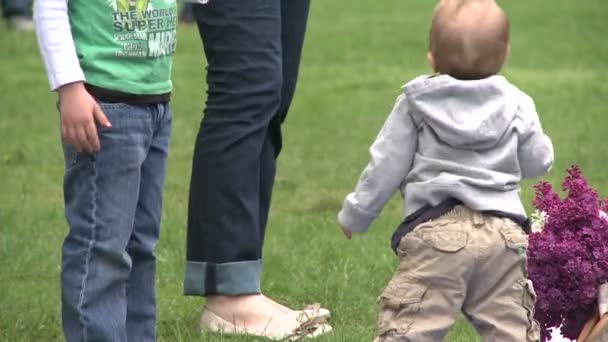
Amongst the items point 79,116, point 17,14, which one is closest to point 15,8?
point 17,14

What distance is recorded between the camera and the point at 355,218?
153 inches

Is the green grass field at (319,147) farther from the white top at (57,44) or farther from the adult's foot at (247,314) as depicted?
the white top at (57,44)

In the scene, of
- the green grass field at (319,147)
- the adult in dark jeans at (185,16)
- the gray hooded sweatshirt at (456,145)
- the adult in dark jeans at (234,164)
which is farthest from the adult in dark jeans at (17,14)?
the gray hooded sweatshirt at (456,145)

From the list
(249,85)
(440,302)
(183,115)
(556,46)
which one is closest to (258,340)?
Result: (249,85)

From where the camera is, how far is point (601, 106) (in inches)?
408

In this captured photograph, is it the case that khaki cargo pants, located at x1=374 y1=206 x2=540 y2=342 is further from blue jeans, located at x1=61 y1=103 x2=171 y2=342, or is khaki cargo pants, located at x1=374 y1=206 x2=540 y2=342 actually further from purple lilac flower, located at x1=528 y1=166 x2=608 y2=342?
blue jeans, located at x1=61 y1=103 x2=171 y2=342

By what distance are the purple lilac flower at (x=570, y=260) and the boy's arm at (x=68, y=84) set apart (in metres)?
1.31

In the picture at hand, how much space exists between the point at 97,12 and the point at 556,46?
10415 mm

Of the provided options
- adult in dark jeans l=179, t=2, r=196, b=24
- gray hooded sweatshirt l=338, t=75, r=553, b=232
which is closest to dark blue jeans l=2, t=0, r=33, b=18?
adult in dark jeans l=179, t=2, r=196, b=24

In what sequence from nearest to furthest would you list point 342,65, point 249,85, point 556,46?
1. point 249,85
2. point 342,65
3. point 556,46

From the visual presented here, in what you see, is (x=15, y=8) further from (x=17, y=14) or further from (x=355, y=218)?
(x=355, y=218)

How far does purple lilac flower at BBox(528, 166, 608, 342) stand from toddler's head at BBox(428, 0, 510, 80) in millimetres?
670

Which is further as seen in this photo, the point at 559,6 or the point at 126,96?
the point at 559,6

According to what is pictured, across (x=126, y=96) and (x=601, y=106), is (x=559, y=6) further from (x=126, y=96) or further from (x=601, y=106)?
(x=126, y=96)
